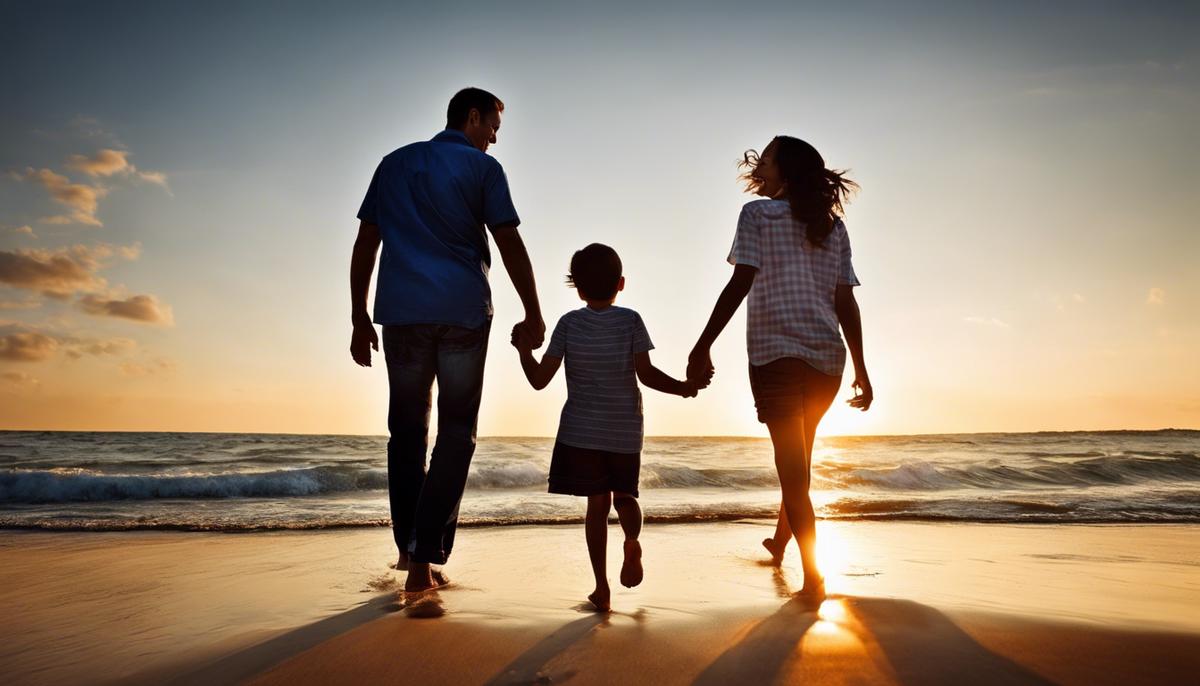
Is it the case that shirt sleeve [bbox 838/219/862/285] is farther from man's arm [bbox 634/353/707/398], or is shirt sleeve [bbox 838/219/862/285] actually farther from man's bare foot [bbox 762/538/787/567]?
man's bare foot [bbox 762/538/787/567]

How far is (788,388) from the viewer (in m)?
3.15

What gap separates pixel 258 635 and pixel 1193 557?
5.96 meters

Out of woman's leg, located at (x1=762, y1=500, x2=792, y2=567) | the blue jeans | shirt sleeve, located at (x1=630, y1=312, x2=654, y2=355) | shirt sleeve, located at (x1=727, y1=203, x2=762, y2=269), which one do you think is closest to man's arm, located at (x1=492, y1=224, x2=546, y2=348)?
the blue jeans

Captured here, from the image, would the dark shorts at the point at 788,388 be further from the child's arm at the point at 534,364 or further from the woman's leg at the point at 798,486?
the child's arm at the point at 534,364

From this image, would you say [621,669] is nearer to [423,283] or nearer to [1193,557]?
[423,283]

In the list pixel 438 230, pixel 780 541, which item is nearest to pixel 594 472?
pixel 438 230

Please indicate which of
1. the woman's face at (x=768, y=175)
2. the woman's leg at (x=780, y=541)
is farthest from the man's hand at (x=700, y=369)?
the woman's leg at (x=780, y=541)

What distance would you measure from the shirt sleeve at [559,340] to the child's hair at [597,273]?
16cm

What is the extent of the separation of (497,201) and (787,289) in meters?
1.40

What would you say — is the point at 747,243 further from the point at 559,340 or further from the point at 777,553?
the point at 777,553

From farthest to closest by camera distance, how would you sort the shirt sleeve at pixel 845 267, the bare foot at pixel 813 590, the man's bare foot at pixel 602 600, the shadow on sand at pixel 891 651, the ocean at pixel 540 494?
1. the ocean at pixel 540 494
2. the shirt sleeve at pixel 845 267
3. the bare foot at pixel 813 590
4. the man's bare foot at pixel 602 600
5. the shadow on sand at pixel 891 651

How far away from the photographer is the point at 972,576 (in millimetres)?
3930

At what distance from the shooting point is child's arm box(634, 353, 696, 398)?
307cm

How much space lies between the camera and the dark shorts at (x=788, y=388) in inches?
124
